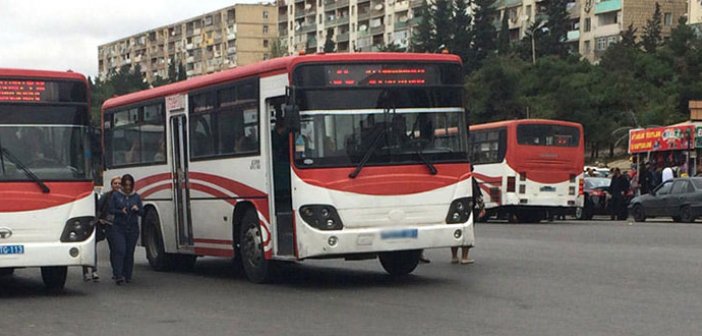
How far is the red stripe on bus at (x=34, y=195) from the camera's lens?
14.2m

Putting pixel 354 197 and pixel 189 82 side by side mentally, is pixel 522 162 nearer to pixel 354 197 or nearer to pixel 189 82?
pixel 189 82

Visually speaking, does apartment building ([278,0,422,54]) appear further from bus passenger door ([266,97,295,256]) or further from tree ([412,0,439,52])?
bus passenger door ([266,97,295,256])

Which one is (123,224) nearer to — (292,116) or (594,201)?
(292,116)

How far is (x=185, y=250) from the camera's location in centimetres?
1855

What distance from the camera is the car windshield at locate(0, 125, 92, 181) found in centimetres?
1441

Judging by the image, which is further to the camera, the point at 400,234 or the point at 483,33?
the point at 483,33

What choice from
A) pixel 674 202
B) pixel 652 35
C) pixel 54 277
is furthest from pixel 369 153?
pixel 652 35

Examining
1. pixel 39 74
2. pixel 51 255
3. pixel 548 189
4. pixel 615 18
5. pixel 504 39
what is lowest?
pixel 548 189

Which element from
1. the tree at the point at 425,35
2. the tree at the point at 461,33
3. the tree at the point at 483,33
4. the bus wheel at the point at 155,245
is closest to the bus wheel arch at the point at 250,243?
the bus wheel at the point at 155,245

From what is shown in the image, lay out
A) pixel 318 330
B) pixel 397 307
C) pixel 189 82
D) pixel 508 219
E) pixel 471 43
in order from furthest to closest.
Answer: pixel 471 43 < pixel 508 219 < pixel 189 82 < pixel 397 307 < pixel 318 330

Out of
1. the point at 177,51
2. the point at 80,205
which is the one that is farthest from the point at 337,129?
the point at 177,51

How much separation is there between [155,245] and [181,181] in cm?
194

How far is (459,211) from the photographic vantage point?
49.9 feet

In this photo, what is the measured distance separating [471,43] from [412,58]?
96.9 metres
